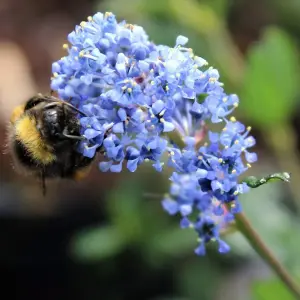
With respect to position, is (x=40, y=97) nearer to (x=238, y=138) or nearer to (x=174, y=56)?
(x=174, y=56)

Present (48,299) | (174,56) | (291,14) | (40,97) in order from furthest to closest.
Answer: (291,14)
(48,299)
(40,97)
(174,56)

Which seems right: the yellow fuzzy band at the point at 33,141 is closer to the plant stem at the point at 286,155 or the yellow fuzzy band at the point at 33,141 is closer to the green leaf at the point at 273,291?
the green leaf at the point at 273,291

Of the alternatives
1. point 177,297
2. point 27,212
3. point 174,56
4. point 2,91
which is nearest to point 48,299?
point 27,212

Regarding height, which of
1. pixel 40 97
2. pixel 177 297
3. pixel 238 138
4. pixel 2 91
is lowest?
pixel 177 297

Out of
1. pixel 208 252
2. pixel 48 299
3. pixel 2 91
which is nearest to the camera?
pixel 208 252

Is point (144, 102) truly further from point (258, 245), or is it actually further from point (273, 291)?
point (273, 291)

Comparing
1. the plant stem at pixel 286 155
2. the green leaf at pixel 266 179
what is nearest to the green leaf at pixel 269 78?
the plant stem at pixel 286 155

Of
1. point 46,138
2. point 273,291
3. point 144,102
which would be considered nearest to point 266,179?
point 144,102
